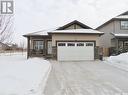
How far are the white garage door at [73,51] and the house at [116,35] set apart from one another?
20.3ft

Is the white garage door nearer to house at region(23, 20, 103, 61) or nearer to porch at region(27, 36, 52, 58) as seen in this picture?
house at region(23, 20, 103, 61)

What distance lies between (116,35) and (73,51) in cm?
880

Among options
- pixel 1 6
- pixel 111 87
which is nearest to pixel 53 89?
pixel 111 87

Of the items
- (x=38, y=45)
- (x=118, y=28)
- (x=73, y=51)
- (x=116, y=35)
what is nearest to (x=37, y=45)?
(x=38, y=45)

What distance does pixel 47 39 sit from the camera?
102ft

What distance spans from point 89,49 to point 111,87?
17.2m

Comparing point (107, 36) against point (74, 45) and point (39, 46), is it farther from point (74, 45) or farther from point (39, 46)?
point (39, 46)

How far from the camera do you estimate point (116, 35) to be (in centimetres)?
3247

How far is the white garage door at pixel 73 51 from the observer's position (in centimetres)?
2656

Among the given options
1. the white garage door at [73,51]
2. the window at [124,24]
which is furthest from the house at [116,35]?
the white garage door at [73,51]

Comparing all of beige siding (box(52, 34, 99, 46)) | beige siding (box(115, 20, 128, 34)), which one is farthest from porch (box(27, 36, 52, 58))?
beige siding (box(115, 20, 128, 34))

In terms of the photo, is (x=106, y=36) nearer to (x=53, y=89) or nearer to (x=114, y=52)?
(x=114, y=52)

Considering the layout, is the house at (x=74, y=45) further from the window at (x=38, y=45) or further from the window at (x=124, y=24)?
the window at (x=124, y=24)

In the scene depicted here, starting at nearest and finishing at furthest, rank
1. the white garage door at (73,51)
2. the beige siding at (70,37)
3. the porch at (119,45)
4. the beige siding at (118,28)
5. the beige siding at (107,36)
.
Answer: the white garage door at (73,51) < the beige siding at (70,37) < the porch at (119,45) < the beige siding at (118,28) < the beige siding at (107,36)
